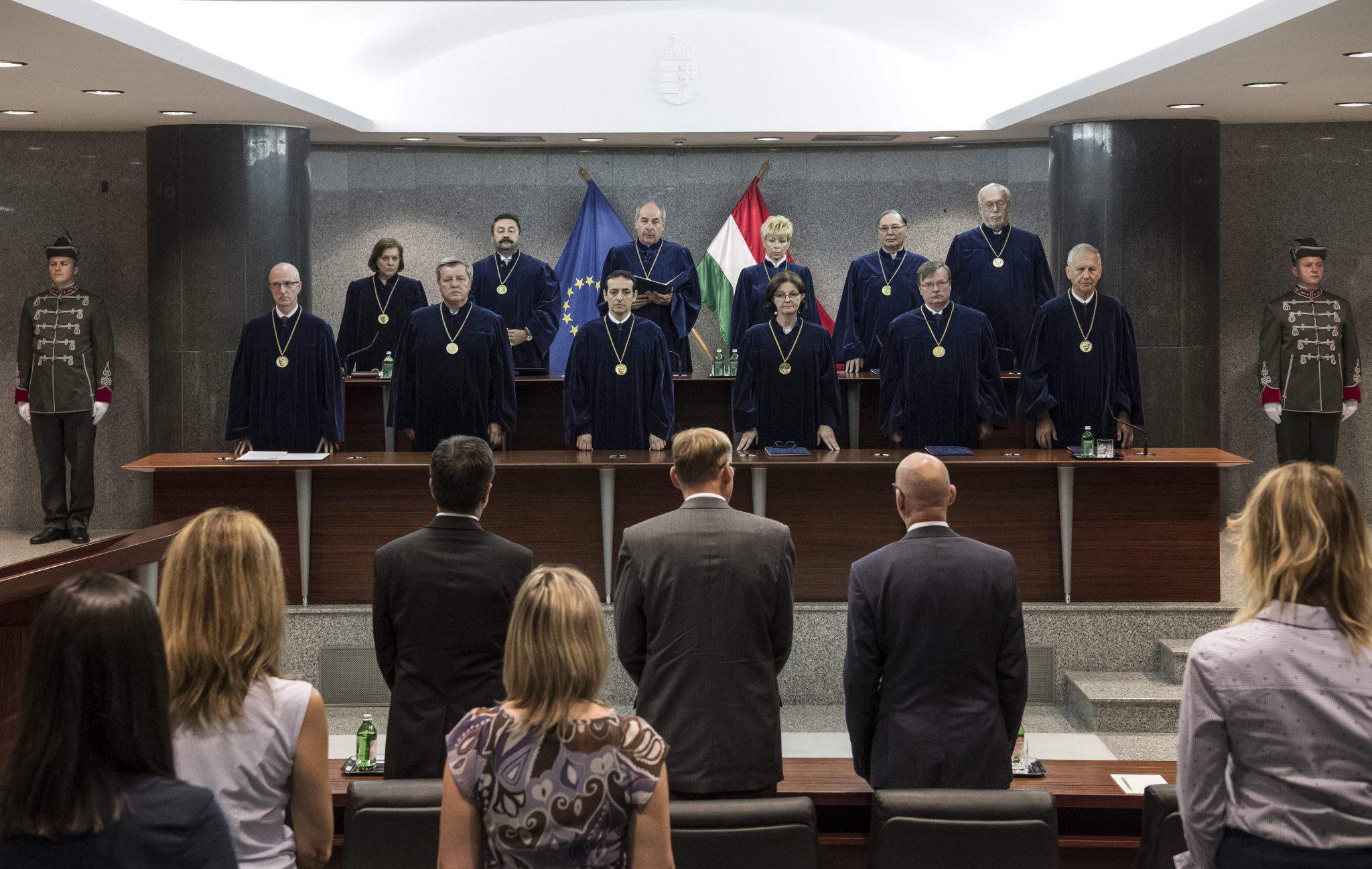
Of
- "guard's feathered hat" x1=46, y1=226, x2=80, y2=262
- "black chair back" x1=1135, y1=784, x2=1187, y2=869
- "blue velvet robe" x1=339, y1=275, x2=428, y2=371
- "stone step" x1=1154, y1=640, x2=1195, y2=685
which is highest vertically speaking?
"guard's feathered hat" x1=46, y1=226, x2=80, y2=262

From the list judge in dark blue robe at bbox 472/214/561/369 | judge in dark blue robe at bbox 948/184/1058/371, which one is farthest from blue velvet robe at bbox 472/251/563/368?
judge in dark blue robe at bbox 948/184/1058/371

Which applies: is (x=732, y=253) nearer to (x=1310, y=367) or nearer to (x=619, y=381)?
(x=619, y=381)

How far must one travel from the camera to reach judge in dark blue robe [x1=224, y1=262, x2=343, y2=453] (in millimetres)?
7957

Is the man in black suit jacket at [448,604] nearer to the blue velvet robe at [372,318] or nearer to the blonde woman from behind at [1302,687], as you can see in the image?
the blonde woman from behind at [1302,687]

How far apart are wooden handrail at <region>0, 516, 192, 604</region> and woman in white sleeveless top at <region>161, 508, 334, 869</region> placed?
1.53ft

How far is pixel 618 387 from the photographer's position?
7965 millimetres

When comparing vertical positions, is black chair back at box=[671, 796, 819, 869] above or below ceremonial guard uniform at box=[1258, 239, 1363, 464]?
below

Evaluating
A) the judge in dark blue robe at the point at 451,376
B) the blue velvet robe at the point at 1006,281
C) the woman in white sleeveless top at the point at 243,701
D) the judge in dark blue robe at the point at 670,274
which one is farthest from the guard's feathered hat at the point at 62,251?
the woman in white sleeveless top at the point at 243,701

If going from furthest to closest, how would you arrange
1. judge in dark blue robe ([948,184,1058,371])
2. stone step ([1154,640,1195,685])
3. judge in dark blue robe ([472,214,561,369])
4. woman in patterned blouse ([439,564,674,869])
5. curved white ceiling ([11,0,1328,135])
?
judge in dark blue robe ([472,214,561,369])
curved white ceiling ([11,0,1328,135])
judge in dark blue robe ([948,184,1058,371])
stone step ([1154,640,1195,685])
woman in patterned blouse ([439,564,674,869])

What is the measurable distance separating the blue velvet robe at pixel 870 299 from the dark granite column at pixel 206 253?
12.5 feet

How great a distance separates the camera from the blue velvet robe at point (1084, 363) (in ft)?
25.4

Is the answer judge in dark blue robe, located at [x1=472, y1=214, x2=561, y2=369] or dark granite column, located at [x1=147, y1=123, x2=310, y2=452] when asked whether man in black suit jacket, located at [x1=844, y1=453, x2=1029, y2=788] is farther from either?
judge in dark blue robe, located at [x1=472, y1=214, x2=561, y2=369]

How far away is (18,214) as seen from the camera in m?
9.63

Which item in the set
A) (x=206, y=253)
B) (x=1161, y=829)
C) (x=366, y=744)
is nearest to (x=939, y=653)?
(x=1161, y=829)
